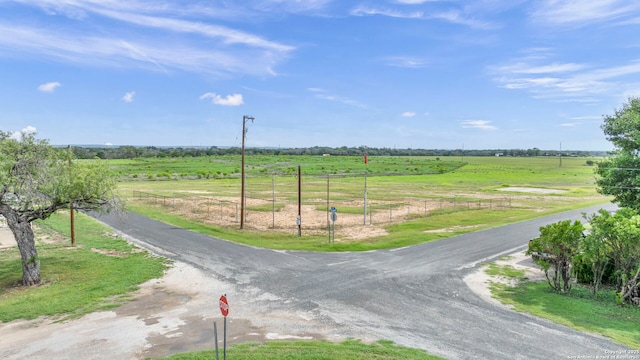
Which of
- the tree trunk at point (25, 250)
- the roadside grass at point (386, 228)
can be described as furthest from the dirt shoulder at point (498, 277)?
the tree trunk at point (25, 250)

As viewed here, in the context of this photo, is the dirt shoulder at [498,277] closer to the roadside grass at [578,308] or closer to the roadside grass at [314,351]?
the roadside grass at [578,308]

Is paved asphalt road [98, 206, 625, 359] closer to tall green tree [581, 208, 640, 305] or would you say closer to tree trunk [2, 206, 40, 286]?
tall green tree [581, 208, 640, 305]

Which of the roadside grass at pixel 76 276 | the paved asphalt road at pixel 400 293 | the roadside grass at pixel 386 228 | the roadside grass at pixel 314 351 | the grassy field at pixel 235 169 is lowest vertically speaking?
the roadside grass at pixel 76 276

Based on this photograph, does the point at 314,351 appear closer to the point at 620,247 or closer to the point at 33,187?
the point at 620,247

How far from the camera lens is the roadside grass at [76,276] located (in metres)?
14.3

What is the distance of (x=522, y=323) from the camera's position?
13.3 metres

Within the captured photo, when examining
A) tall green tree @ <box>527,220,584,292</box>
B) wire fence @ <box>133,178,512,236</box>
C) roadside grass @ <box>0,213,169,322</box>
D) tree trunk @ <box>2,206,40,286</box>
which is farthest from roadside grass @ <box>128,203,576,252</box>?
tree trunk @ <box>2,206,40,286</box>

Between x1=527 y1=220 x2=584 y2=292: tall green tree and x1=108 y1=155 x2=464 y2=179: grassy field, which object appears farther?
x1=108 y1=155 x2=464 y2=179: grassy field

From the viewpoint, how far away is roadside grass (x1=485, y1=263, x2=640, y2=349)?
12.8 m

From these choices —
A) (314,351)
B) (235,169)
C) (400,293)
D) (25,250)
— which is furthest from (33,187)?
(235,169)

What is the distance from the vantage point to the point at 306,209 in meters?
42.7

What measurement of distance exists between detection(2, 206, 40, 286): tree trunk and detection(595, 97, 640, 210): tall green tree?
27935 millimetres

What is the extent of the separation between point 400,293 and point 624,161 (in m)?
14.8

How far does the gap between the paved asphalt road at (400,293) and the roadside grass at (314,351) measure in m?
0.65
